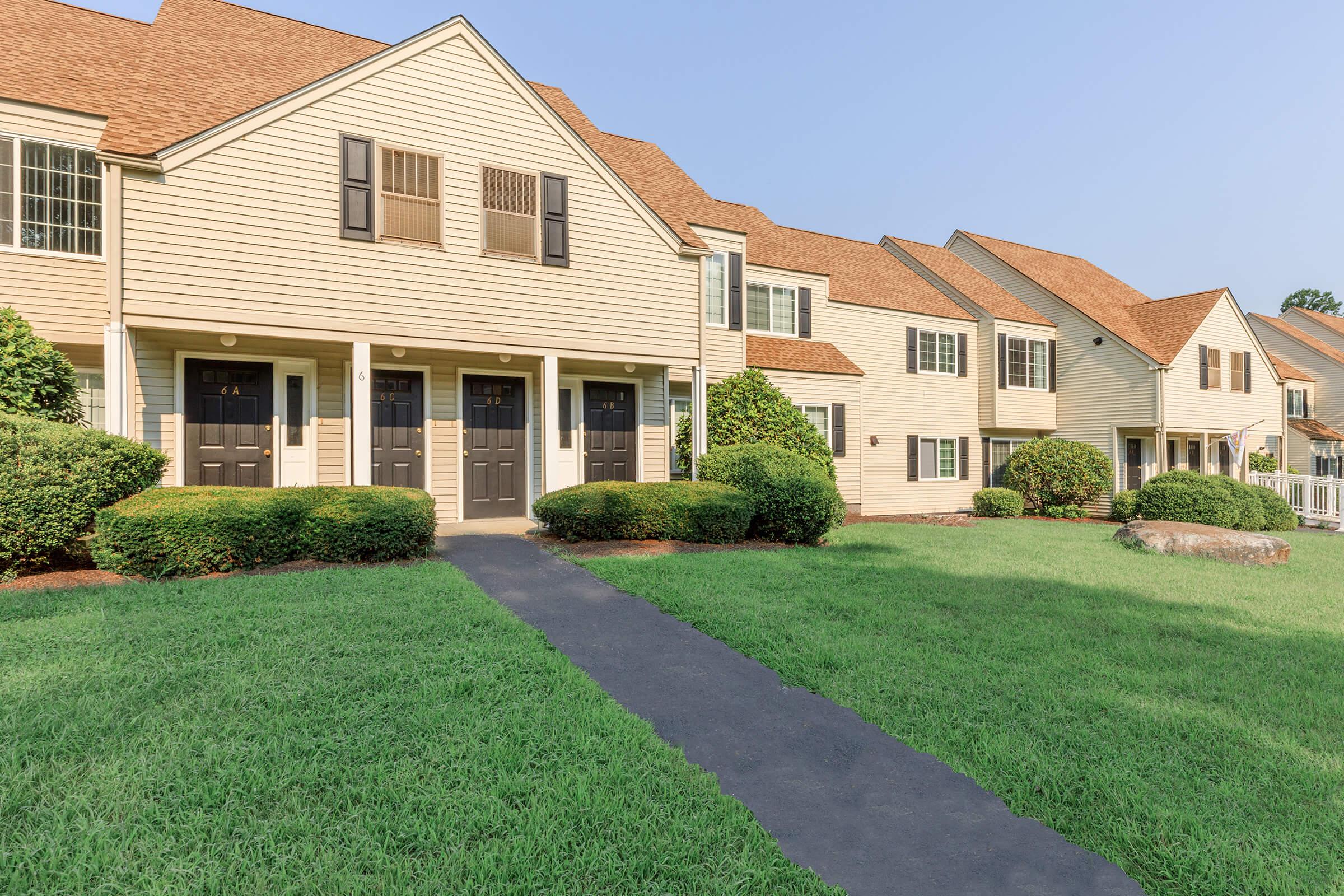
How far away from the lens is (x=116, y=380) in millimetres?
8312

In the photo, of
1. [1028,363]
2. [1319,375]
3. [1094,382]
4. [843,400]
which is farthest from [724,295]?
[1319,375]

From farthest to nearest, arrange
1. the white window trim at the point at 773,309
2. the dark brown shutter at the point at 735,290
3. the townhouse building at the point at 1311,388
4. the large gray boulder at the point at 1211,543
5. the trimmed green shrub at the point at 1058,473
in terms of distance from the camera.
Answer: the townhouse building at the point at 1311,388, the trimmed green shrub at the point at 1058,473, the white window trim at the point at 773,309, the dark brown shutter at the point at 735,290, the large gray boulder at the point at 1211,543

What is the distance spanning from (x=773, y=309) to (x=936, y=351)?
7074 millimetres

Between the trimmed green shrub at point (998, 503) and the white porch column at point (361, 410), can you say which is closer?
the white porch column at point (361, 410)

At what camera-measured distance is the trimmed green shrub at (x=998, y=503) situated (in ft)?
66.6

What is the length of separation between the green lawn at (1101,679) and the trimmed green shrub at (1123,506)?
11.0 metres

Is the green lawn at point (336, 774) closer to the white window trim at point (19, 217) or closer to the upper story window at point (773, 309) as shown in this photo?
the white window trim at point (19, 217)

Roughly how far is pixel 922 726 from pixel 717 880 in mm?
1903

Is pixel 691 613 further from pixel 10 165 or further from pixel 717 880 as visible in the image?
pixel 10 165

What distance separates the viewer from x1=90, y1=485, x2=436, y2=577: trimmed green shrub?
22.7 feet

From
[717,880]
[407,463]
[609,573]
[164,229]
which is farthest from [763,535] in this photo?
[164,229]

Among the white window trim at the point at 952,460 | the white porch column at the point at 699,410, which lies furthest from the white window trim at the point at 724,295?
the white window trim at the point at 952,460

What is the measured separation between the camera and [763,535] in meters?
11.0

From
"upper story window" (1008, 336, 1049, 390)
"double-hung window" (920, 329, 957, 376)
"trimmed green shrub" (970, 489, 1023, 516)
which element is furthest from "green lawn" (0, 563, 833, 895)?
"upper story window" (1008, 336, 1049, 390)
